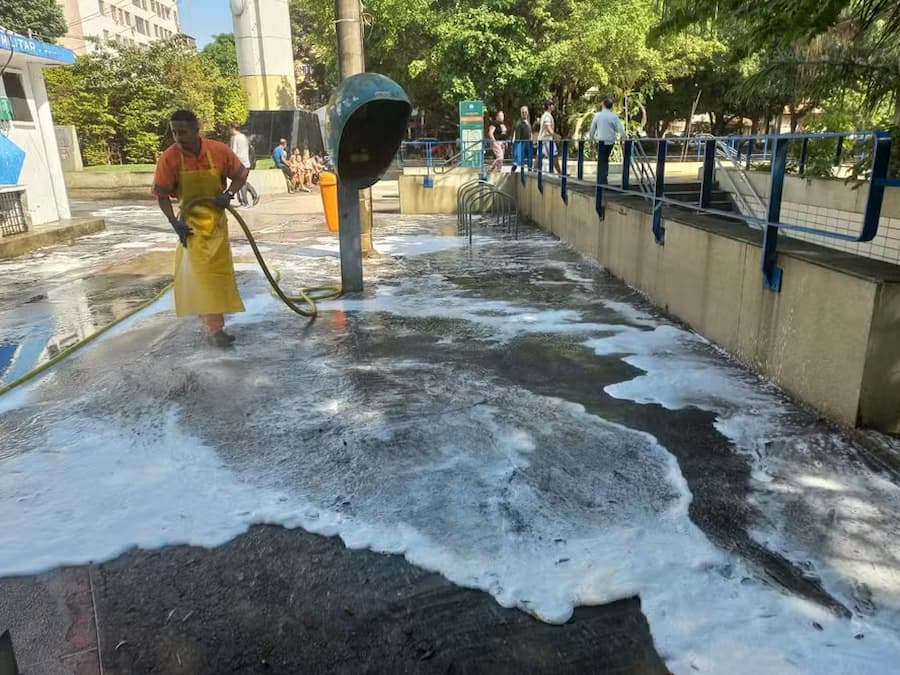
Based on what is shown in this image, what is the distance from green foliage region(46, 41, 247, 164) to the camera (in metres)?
22.4

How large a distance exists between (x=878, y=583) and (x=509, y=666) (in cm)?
150

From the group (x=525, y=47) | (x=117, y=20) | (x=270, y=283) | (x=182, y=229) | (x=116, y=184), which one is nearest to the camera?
(x=182, y=229)

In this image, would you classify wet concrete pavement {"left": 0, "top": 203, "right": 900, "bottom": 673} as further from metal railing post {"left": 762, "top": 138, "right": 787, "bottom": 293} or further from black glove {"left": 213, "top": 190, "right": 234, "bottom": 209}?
black glove {"left": 213, "top": 190, "right": 234, "bottom": 209}

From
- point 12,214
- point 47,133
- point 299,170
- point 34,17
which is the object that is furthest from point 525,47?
point 34,17

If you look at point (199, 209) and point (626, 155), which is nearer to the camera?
point (199, 209)

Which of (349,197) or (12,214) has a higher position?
(349,197)

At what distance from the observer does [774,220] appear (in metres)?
4.29

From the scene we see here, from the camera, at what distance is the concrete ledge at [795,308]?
3.55m

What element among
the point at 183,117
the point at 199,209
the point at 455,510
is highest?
the point at 183,117

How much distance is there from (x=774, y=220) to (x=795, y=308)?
0.59m

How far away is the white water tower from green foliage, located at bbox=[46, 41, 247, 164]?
6174mm

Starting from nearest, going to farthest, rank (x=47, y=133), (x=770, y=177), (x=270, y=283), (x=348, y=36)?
(x=770, y=177) < (x=270, y=283) < (x=348, y=36) < (x=47, y=133)

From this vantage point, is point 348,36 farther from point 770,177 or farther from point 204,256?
point 770,177

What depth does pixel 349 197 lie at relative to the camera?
7164 millimetres
